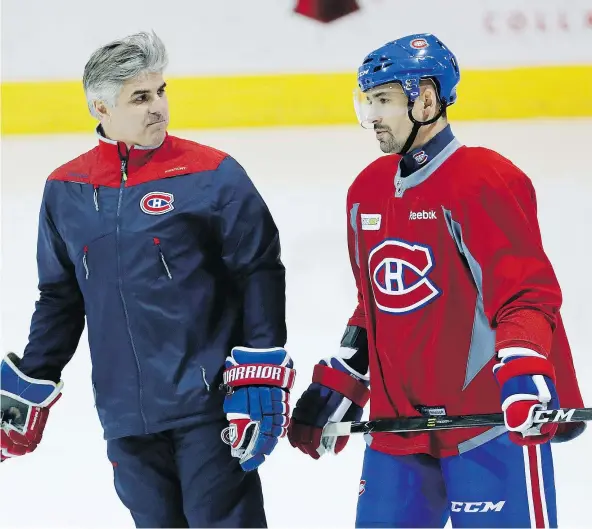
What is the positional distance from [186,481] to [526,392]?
0.68 meters

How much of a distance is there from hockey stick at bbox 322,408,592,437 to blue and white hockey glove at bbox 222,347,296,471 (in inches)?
5.7

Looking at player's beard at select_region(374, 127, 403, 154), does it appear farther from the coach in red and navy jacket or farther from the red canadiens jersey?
the coach in red and navy jacket

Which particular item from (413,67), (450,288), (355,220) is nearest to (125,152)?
(355,220)

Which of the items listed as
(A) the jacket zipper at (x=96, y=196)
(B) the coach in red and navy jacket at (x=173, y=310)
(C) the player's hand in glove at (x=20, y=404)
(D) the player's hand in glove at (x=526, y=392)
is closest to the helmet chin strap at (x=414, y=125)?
(B) the coach in red and navy jacket at (x=173, y=310)

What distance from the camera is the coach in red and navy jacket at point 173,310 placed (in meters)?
2.44

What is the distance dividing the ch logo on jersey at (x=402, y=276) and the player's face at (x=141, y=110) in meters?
0.48

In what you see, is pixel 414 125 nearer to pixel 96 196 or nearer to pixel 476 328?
pixel 476 328

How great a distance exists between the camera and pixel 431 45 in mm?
2443

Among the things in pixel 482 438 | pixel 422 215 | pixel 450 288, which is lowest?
pixel 482 438

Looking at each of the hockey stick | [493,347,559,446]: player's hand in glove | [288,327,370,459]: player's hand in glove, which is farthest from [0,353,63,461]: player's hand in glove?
[493,347,559,446]: player's hand in glove

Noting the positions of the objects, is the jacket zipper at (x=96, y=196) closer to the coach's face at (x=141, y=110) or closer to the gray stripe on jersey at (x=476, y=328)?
the coach's face at (x=141, y=110)

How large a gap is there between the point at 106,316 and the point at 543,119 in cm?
244

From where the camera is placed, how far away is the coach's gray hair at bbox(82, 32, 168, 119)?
2486mm

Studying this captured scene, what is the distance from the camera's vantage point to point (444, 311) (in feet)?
7.74
